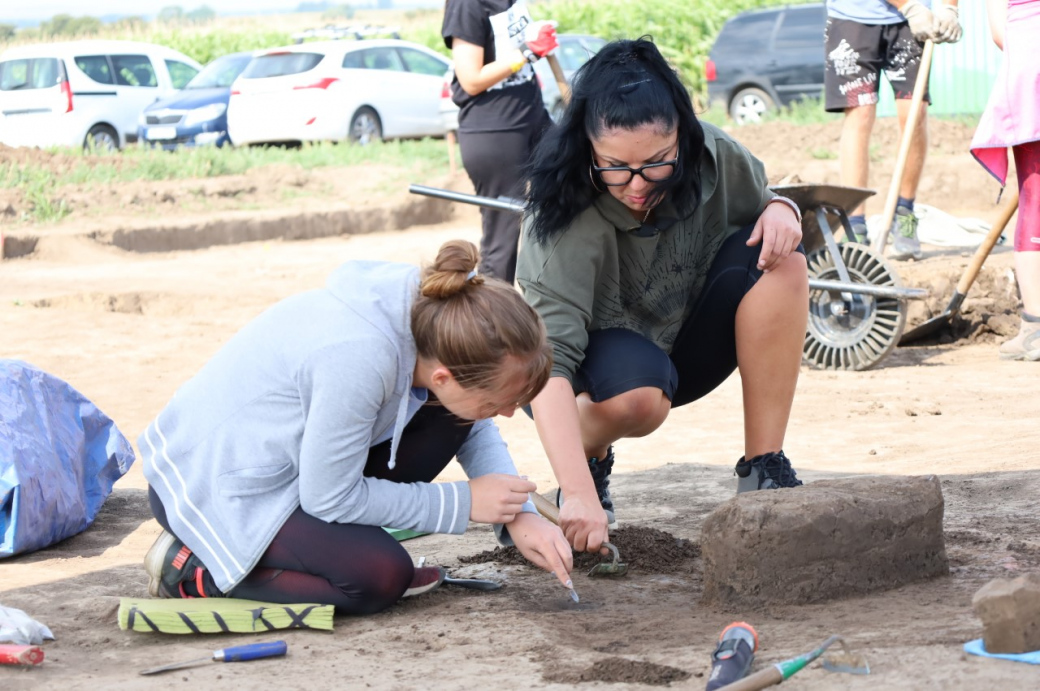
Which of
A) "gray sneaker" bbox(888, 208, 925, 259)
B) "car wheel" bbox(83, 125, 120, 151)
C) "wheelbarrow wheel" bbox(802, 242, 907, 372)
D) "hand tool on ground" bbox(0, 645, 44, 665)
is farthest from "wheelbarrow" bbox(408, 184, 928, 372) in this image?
"car wheel" bbox(83, 125, 120, 151)

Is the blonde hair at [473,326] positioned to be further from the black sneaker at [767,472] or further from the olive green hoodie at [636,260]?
the black sneaker at [767,472]

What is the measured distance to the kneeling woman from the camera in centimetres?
235

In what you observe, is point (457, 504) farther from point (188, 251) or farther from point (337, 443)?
point (188, 251)

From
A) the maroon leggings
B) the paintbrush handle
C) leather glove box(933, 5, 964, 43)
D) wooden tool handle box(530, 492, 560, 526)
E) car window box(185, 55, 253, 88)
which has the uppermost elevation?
leather glove box(933, 5, 964, 43)

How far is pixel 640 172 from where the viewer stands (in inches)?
105

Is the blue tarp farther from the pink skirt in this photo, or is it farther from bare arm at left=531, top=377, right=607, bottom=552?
the pink skirt

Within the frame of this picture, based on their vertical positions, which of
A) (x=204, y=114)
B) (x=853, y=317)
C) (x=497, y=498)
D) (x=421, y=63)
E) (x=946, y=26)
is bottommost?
(x=853, y=317)

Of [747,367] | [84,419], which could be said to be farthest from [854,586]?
[84,419]

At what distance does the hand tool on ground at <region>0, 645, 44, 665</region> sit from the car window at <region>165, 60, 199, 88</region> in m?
14.9

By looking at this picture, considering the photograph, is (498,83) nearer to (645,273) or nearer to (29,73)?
(645,273)

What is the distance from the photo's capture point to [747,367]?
3.07 m

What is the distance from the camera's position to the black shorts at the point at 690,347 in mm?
2941

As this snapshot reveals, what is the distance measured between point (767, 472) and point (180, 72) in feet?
49.0

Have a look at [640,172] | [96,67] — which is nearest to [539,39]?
[640,172]
